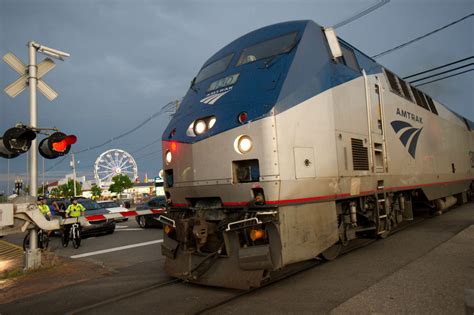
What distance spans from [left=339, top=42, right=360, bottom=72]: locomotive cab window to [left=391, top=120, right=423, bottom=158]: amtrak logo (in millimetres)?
1656

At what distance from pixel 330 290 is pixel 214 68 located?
13.4 feet

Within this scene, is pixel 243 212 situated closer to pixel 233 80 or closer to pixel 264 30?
pixel 233 80

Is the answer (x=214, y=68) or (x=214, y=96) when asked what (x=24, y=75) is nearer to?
(x=214, y=68)

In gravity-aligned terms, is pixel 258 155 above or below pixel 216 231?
above

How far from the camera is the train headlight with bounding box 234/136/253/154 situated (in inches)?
175

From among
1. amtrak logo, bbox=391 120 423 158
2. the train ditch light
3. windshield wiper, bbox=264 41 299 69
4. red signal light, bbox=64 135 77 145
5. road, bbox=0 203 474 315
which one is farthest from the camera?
amtrak logo, bbox=391 120 423 158

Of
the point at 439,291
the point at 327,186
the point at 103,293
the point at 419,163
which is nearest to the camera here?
the point at 439,291

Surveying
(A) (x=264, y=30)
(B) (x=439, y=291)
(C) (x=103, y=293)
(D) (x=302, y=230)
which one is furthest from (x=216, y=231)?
(A) (x=264, y=30)

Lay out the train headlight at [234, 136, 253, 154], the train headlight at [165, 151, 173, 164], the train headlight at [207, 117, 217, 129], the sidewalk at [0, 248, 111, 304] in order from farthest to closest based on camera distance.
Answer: the sidewalk at [0, 248, 111, 304]
the train headlight at [165, 151, 173, 164]
the train headlight at [207, 117, 217, 129]
the train headlight at [234, 136, 253, 154]

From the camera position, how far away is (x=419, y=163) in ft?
27.6

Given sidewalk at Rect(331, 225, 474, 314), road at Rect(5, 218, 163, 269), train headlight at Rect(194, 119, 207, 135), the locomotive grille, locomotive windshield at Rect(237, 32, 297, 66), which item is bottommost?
road at Rect(5, 218, 163, 269)

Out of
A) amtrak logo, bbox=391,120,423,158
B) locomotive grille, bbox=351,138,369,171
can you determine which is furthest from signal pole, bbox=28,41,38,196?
amtrak logo, bbox=391,120,423,158

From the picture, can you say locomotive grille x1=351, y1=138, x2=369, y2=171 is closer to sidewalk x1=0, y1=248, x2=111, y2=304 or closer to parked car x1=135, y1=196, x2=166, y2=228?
sidewalk x1=0, y1=248, x2=111, y2=304

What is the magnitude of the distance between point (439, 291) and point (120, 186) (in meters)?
69.9
